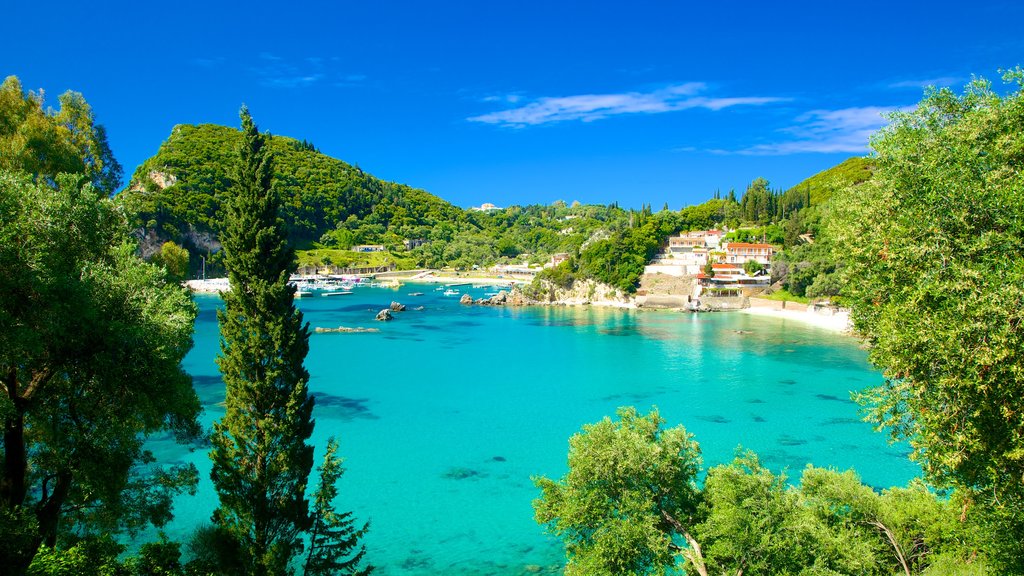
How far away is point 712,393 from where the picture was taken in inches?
1531

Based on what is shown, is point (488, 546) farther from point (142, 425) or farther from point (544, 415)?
point (544, 415)

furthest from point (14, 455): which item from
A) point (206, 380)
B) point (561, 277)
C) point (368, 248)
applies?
point (368, 248)

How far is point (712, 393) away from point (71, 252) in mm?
38006

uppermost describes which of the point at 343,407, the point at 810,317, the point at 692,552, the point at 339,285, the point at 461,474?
the point at 339,285

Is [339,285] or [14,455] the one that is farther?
[339,285]

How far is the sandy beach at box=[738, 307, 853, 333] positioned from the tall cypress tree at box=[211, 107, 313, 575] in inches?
2502

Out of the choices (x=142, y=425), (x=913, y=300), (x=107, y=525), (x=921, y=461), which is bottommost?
(x=107, y=525)

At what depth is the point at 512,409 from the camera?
35875 millimetres

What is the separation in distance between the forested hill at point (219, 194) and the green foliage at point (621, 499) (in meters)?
80.5

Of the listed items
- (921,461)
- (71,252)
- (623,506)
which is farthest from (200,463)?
(921,461)

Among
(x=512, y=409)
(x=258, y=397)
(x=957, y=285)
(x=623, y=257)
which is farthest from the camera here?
(x=623, y=257)

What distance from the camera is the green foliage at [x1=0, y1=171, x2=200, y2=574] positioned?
7.75 meters

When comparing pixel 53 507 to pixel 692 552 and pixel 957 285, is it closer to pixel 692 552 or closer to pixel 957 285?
pixel 692 552

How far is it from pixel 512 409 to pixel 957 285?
99.5ft
